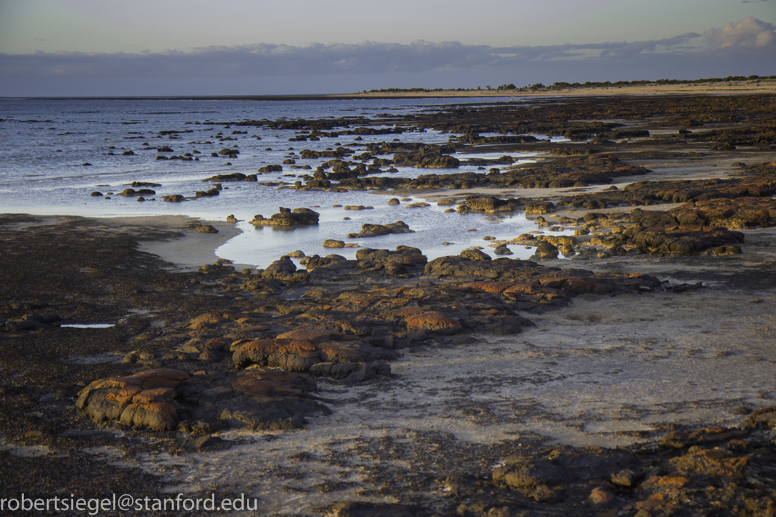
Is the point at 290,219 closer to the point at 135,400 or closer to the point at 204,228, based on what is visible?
the point at 204,228

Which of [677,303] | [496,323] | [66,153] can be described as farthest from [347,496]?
[66,153]

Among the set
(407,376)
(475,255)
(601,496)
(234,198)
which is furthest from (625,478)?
(234,198)

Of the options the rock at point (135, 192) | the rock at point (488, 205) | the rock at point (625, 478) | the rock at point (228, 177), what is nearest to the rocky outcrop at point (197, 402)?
the rock at point (625, 478)

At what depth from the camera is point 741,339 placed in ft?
26.5

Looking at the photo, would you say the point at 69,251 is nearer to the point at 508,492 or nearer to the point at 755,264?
the point at 508,492

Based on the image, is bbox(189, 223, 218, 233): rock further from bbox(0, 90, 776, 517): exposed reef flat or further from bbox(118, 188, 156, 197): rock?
bbox(118, 188, 156, 197): rock

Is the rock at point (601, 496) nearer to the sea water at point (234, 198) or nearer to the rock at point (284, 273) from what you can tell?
the rock at point (284, 273)

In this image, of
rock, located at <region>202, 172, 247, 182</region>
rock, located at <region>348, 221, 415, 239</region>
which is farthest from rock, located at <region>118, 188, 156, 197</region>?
rock, located at <region>348, 221, 415, 239</region>

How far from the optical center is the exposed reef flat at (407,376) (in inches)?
197

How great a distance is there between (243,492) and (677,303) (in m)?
7.43

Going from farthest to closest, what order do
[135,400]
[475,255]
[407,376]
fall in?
1. [475,255]
2. [407,376]
3. [135,400]

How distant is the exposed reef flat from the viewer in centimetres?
500

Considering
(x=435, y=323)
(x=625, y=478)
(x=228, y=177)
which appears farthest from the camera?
(x=228, y=177)

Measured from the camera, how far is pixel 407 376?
7371 millimetres
